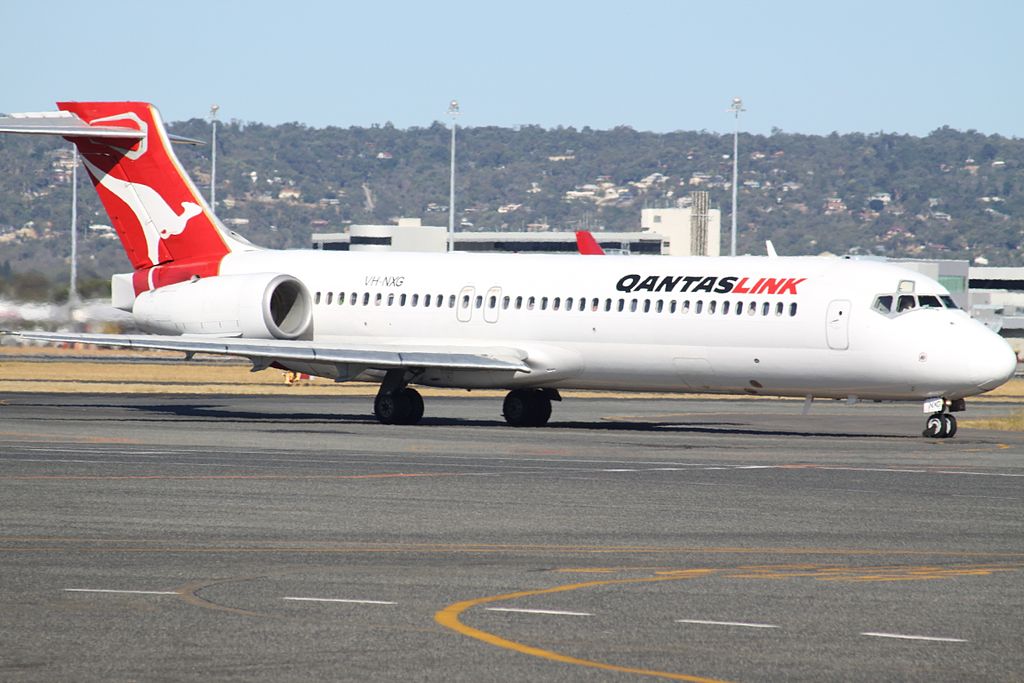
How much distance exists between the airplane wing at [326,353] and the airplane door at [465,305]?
134 cm

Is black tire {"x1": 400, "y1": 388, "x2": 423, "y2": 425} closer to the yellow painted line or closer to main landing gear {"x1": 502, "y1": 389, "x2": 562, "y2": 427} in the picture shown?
main landing gear {"x1": 502, "y1": 389, "x2": 562, "y2": 427}

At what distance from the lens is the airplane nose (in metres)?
32.3

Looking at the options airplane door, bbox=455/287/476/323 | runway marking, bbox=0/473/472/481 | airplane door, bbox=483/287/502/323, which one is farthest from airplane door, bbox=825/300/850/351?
runway marking, bbox=0/473/472/481

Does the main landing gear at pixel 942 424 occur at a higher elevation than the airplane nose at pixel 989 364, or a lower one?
lower

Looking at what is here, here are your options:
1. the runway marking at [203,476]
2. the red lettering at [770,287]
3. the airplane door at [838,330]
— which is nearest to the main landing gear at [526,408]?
the red lettering at [770,287]

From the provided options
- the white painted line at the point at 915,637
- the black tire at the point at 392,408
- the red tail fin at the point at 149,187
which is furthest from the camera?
the red tail fin at the point at 149,187

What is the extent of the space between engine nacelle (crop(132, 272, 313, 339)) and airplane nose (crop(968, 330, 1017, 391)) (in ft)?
51.3

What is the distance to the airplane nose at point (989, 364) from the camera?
32281mm

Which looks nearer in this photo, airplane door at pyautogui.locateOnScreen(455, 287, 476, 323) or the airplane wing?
the airplane wing

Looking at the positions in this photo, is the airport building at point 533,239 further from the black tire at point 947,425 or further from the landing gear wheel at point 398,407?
the black tire at point 947,425

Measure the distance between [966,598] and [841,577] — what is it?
1350 millimetres

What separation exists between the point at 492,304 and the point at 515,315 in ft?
2.31

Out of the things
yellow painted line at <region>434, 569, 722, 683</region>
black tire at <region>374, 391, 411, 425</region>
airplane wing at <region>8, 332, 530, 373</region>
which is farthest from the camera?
black tire at <region>374, 391, 411, 425</region>

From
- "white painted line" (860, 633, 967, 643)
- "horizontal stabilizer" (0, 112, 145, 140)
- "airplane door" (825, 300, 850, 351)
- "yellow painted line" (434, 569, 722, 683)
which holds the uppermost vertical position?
"horizontal stabilizer" (0, 112, 145, 140)
